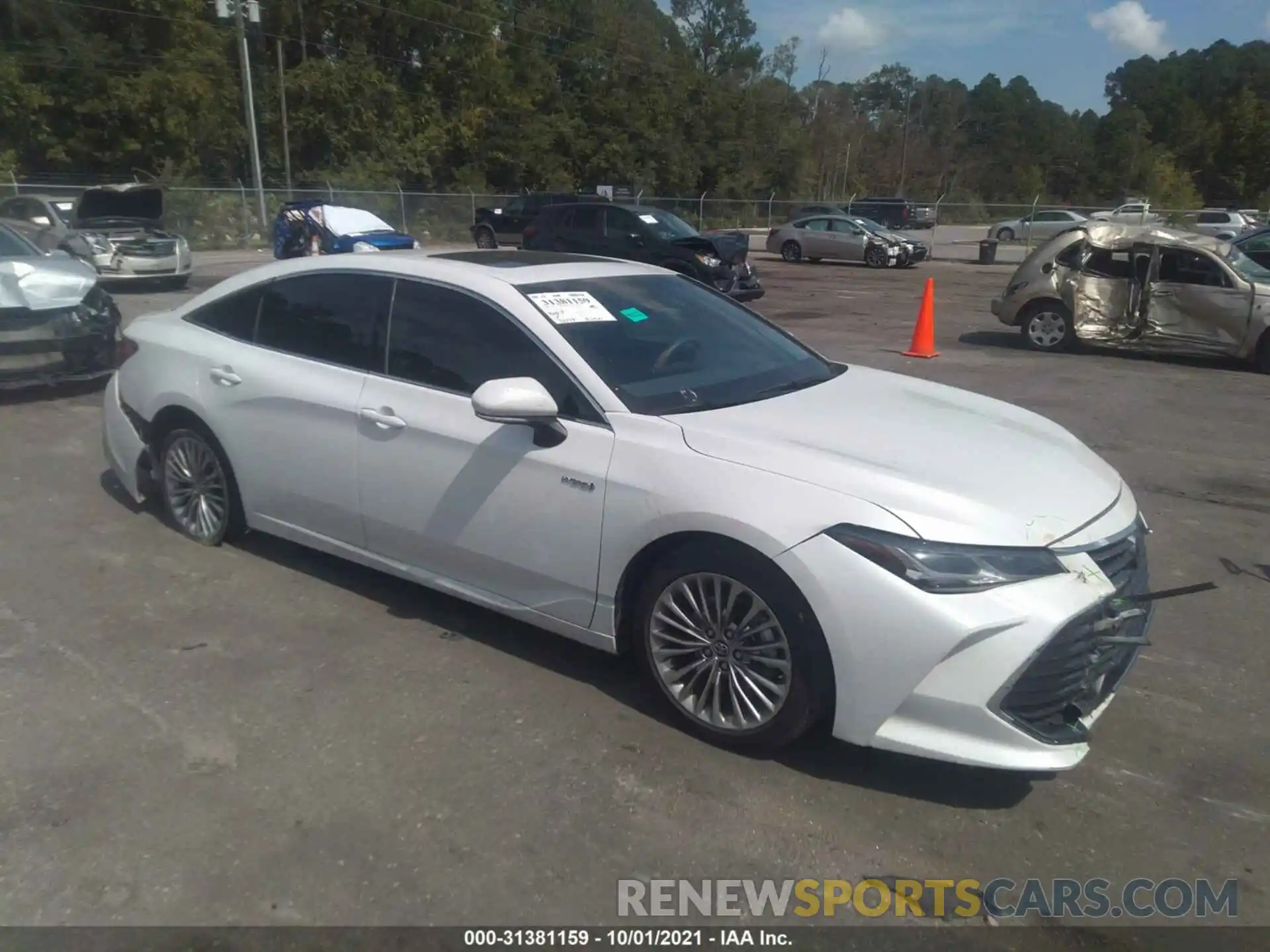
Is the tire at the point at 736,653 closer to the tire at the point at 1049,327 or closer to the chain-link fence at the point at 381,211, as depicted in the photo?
the tire at the point at 1049,327

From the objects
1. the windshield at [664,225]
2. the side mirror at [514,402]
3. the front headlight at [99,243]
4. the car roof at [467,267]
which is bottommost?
the front headlight at [99,243]

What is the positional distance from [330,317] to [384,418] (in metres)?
0.73

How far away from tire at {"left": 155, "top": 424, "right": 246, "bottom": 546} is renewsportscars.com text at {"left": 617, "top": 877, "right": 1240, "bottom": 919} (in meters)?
3.20

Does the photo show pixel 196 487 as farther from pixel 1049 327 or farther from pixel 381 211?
pixel 381 211

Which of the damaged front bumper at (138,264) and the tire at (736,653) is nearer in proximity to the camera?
the tire at (736,653)

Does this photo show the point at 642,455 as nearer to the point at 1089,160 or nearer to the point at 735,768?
the point at 735,768

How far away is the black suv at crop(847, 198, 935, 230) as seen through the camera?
43.4m

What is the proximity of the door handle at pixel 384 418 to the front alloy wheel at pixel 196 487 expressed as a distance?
1.17m

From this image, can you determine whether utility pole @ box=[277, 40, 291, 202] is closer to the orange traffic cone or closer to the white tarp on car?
the white tarp on car

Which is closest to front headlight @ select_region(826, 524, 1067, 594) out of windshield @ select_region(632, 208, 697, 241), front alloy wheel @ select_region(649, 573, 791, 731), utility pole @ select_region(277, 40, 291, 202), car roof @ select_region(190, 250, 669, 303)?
front alloy wheel @ select_region(649, 573, 791, 731)

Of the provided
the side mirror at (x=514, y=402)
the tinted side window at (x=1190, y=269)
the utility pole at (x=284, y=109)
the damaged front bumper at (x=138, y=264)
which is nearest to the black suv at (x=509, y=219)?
the damaged front bumper at (x=138, y=264)

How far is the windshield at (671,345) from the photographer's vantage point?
13.6 feet

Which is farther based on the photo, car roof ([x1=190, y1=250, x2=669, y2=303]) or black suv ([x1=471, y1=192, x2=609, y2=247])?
black suv ([x1=471, y1=192, x2=609, y2=247])

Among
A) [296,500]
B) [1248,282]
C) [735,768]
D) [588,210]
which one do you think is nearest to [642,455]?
[735,768]
